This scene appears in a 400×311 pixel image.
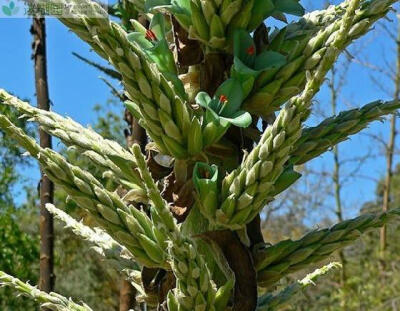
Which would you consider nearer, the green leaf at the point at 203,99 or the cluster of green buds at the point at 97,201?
the cluster of green buds at the point at 97,201

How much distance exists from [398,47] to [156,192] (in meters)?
9.15

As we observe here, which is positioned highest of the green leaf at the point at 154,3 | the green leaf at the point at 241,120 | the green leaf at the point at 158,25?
the green leaf at the point at 154,3

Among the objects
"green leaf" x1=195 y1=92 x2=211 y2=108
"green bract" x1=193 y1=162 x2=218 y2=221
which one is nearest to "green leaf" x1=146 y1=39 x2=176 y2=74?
"green leaf" x1=195 y1=92 x2=211 y2=108

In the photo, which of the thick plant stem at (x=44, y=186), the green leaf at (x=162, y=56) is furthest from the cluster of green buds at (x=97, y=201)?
the thick plant stem at (x=44, y=186)

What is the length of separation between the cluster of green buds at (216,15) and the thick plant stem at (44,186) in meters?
1.78

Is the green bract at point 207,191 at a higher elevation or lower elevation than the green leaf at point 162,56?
lower

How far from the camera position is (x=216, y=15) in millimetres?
1143

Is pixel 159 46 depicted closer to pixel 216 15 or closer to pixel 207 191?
pixel 216 15

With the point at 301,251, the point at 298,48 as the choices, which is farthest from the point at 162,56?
the point at 301,251

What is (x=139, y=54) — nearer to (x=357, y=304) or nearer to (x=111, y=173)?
(x=111, y=173)

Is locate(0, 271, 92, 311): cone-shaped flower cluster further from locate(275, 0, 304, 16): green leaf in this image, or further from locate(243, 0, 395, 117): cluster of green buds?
locate(275, 0, 304, 16): green leaf

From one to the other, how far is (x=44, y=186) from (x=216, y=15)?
2030 millimetres

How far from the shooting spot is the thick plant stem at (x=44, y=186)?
2954 mm

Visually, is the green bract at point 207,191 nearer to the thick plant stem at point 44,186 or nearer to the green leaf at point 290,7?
the green leaf at point 290,7
